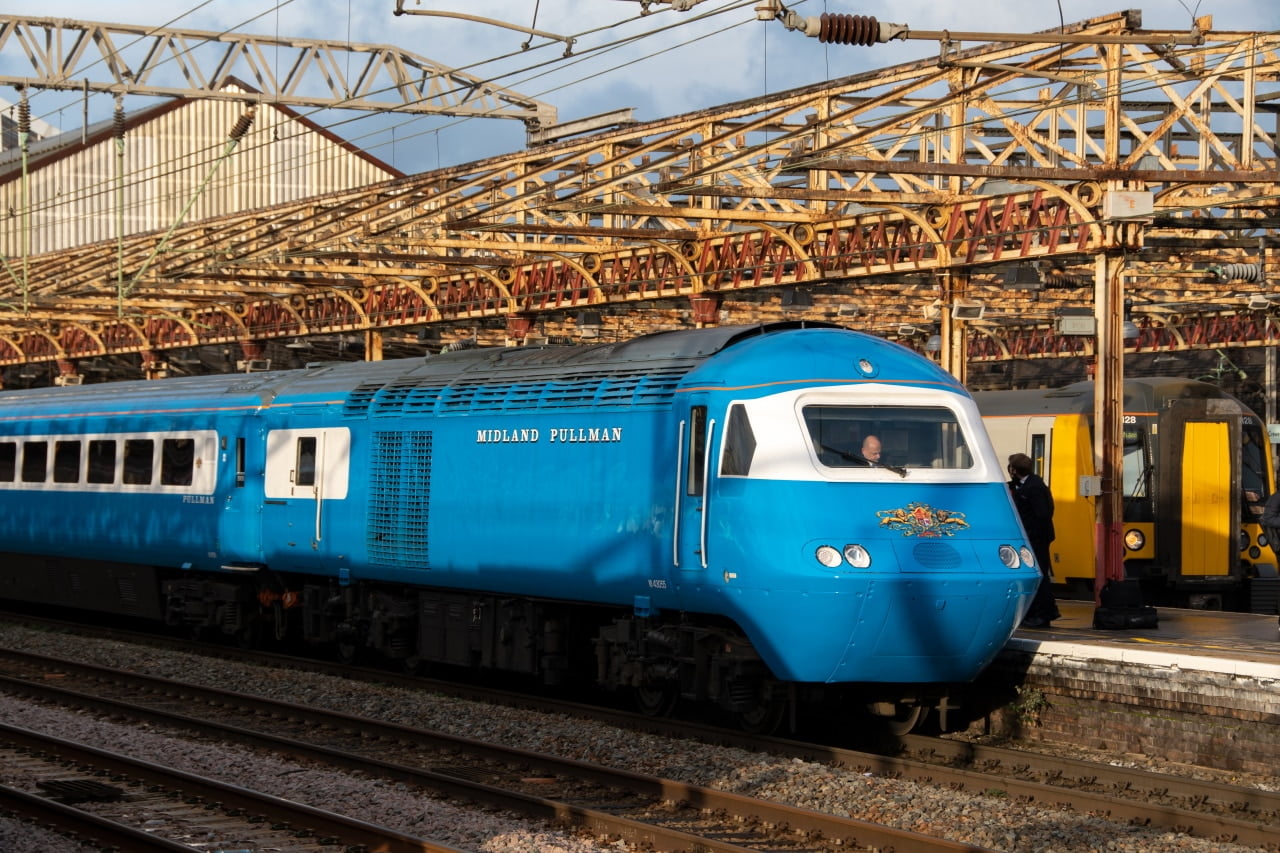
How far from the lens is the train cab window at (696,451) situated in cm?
1359

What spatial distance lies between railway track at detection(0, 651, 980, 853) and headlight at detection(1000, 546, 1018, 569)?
3.15 meters

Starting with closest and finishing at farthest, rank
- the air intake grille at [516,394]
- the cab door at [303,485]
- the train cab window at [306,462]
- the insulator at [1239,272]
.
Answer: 1. the air intake grille at [516,394]
2. the cab door at [303,485]
3. the train cab window at [306,462]
4. the insulator at [1239,272]

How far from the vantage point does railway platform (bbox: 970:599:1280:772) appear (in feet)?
41.5

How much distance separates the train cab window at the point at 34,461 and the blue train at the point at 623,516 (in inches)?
134

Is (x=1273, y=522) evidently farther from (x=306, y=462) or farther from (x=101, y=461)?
(x=101, y=461)

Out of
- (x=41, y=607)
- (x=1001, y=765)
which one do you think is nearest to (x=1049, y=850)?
(x=1001, y=765)

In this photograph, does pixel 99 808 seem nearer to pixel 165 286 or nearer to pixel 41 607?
pixel 41 607

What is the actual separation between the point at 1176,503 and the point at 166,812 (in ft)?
51.3

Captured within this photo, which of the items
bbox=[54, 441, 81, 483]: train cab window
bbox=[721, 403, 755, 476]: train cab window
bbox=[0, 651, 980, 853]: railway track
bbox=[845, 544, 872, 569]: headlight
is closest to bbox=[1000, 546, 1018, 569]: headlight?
bbox=[845, 544, 872, 569]: headlight

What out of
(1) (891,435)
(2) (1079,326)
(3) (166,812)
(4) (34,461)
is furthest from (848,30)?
(4) (34,461)

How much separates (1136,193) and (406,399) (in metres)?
8.01

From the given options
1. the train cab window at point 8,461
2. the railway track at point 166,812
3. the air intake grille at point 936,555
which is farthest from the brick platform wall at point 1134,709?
the train cab window at point 8,461

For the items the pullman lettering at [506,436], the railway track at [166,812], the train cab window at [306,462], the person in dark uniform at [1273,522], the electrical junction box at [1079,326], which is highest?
the electrical junction box at [1079,326]

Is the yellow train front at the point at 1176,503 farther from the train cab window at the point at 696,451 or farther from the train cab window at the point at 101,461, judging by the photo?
the train cab window at the point at 101,461
